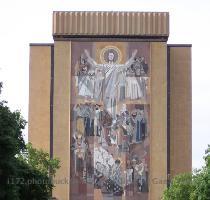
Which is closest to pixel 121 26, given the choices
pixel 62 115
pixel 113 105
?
pixel 113 105

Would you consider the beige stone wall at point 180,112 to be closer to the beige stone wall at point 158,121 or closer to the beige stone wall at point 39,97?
the beige stone wall at point 158,121

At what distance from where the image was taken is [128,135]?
72.7 metres

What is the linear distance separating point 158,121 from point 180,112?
7.16 feet

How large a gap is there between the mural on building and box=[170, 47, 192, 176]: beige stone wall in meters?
2.25

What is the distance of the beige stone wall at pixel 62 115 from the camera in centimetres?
7150

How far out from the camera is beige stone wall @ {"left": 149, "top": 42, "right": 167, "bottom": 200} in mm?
71688

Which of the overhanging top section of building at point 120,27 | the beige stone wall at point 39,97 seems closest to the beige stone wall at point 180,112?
the overhanging top section of building at point 120,27

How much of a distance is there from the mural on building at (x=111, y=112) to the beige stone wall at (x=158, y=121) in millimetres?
487

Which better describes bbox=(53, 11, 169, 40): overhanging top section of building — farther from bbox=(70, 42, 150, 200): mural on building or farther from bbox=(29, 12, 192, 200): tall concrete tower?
bbox=(70, 42, 150, 200): mural on building

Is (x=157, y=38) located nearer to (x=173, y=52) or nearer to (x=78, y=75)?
(x=173, y=52)

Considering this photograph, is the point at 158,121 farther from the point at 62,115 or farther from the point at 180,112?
the point at 62,115

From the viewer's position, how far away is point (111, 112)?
238 ft

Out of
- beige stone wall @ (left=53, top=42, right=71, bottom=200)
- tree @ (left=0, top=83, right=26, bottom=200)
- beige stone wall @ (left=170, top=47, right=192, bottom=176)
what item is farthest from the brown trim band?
tree @ (left=0, top=83, right=26, bottom=200)

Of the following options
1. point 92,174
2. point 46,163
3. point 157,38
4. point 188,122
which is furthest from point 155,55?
point 46,163
